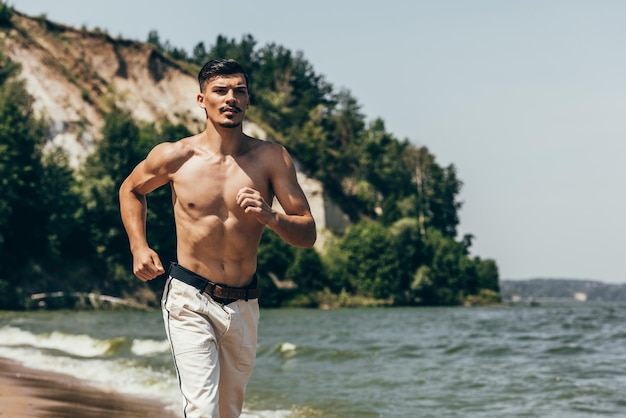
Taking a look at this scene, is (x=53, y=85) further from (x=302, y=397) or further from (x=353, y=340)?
(x=302, y=397)

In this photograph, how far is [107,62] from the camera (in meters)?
76.1

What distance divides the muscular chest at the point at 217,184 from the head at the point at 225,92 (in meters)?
0.24

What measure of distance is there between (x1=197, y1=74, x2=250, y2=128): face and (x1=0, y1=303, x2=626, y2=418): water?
666 centimetres

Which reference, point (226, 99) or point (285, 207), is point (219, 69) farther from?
point (285, 207)

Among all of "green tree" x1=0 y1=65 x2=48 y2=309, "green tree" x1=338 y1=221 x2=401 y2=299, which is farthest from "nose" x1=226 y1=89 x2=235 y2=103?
"green tree" x1=338 y1=221 x2=401 y2=299

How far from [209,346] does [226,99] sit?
4.57ft

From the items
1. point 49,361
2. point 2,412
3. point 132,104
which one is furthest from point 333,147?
point 2,412

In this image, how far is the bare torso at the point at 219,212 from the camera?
17.6ft

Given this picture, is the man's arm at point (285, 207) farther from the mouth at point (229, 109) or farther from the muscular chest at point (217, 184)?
the mouth at point (229, 109)

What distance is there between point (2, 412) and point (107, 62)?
69540mm

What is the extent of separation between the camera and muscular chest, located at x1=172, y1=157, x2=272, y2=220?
17.6ft

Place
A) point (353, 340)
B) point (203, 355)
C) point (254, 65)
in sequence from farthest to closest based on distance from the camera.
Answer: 1. point (254, 65)
2. point (353, 340)
3. point (203, 355)

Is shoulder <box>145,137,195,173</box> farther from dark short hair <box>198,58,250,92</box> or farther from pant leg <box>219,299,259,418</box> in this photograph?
pant leg <box>219,299,259,418</box>

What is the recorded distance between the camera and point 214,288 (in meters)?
5.34
